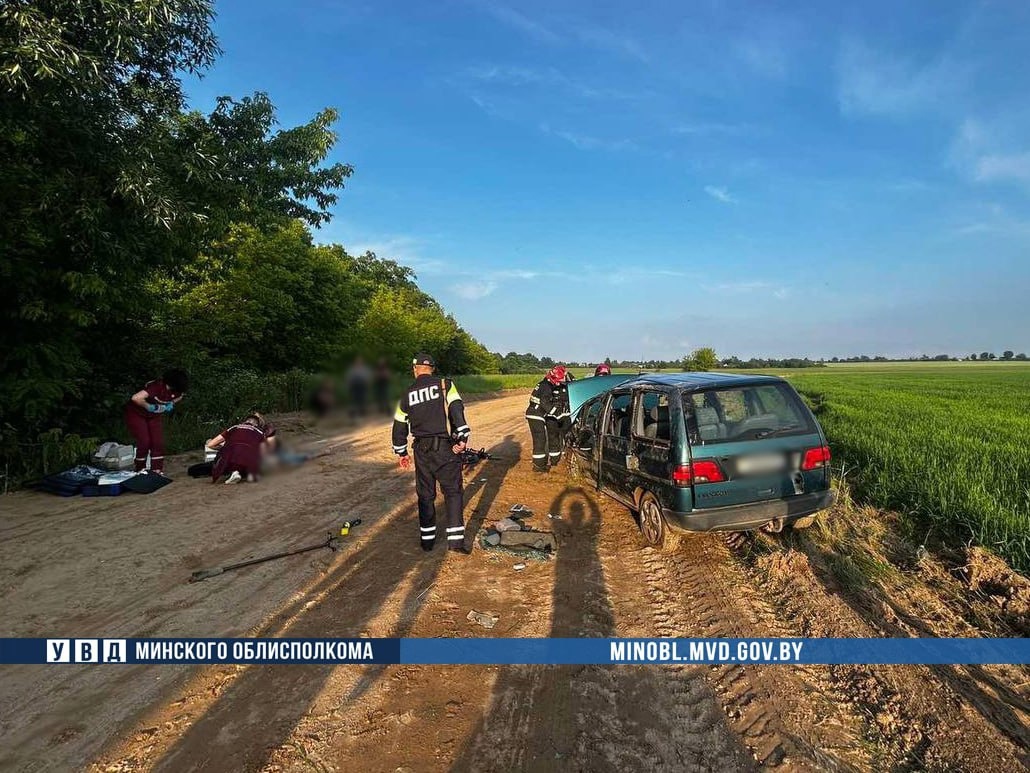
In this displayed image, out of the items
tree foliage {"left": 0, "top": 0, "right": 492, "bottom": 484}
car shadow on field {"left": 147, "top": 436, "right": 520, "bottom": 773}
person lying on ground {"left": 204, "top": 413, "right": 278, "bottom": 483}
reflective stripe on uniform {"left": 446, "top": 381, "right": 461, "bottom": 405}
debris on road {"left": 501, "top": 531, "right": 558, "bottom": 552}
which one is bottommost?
car shadow on field {"left": 147, "top": 436, "right": 520, "bottom": 773}

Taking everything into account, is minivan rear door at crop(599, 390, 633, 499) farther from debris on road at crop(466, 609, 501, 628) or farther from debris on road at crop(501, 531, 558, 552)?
debris on road at crop(466, 609, 501, 628)

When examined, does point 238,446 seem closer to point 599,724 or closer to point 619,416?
point 619,416

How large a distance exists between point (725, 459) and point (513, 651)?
2.38 meters

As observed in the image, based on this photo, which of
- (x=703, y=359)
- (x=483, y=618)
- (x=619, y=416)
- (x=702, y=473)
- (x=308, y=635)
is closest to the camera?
(x=308, y=635)

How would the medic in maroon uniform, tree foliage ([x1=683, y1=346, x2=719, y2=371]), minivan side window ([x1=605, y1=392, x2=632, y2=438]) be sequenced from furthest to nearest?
tree foliage ([x1=683, y1=346, x2=719, y2=371]) < the medic in maroon uniform < minivan side window ([x1=605, y1=392, x2=632, y2=438])

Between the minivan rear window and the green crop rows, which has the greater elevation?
the minivan rear window

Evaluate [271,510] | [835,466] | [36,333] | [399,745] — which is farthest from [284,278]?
[399,745]

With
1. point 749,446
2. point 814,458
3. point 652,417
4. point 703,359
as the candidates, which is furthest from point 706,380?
point 703,359

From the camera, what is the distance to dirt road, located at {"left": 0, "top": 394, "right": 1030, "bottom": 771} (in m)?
2.54

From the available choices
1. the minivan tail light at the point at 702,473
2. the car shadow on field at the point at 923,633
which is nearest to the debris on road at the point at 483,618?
the minivan tail light at the point at 702,473

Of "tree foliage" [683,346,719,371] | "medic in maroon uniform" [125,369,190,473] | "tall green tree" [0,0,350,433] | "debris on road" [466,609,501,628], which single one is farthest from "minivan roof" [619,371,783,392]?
"tree foliage" [683,346,719,371]

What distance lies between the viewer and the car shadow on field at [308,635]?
8.37ft

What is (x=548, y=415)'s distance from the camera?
9.01 meters

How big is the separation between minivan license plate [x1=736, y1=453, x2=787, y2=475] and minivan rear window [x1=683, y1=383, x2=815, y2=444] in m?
0.17
